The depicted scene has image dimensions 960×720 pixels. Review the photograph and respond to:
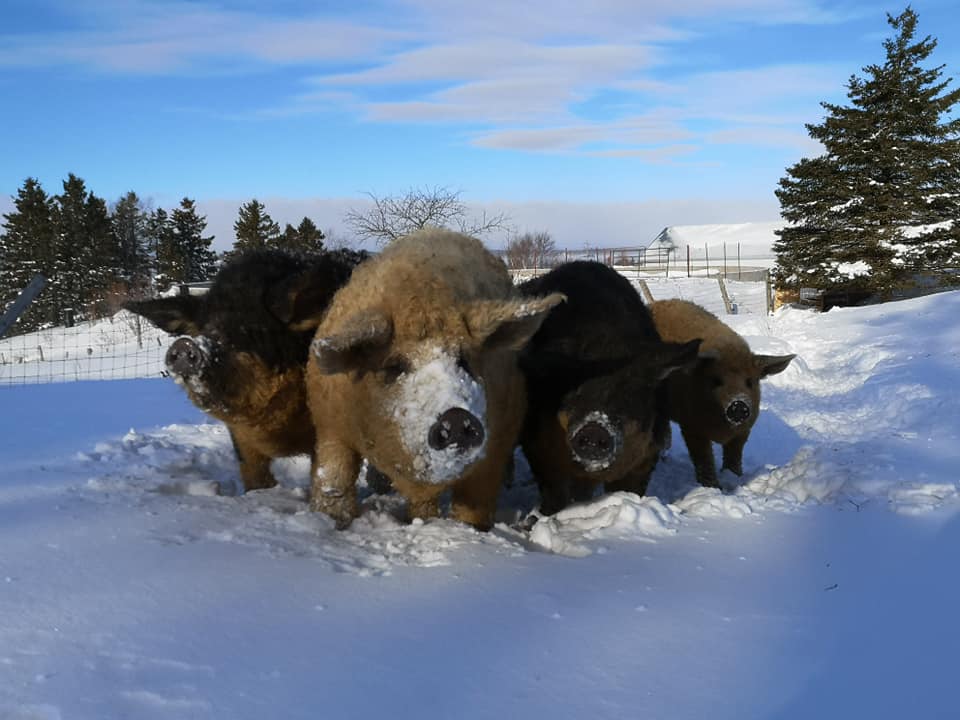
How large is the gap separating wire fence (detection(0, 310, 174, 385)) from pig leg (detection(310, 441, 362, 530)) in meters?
10.5

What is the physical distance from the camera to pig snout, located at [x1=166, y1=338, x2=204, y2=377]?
4.78 m

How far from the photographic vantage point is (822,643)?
10.2 feet

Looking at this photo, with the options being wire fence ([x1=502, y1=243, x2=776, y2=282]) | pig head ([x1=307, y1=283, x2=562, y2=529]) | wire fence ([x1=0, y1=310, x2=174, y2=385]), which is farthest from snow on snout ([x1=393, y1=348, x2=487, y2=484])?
wire fence ([x1=502, y1=243, x2=776, y2=282])

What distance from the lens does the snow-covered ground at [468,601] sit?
8.44 ft

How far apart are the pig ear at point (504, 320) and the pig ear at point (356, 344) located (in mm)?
484

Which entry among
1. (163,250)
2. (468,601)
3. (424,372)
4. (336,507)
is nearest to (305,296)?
(336,507)

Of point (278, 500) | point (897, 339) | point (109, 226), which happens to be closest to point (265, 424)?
point (278, 500)

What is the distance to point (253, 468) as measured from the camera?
240 inches

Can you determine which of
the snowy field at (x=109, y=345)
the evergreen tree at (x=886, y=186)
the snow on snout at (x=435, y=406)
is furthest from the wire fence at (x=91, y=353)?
the evergreen tree at (x=886, y=186)

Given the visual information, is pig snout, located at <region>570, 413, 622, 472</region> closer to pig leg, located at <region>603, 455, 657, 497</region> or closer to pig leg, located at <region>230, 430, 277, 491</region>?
pig leg, located at <region>603, 455, 657, 497</region>

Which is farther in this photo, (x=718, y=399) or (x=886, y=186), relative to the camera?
(x=886, y=186)

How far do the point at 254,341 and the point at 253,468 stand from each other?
135 centimetres

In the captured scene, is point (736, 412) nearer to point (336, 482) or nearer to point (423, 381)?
point (336, 482)

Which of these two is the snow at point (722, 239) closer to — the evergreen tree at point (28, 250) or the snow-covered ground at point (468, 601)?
the evergreen tree at point (28, 250)
